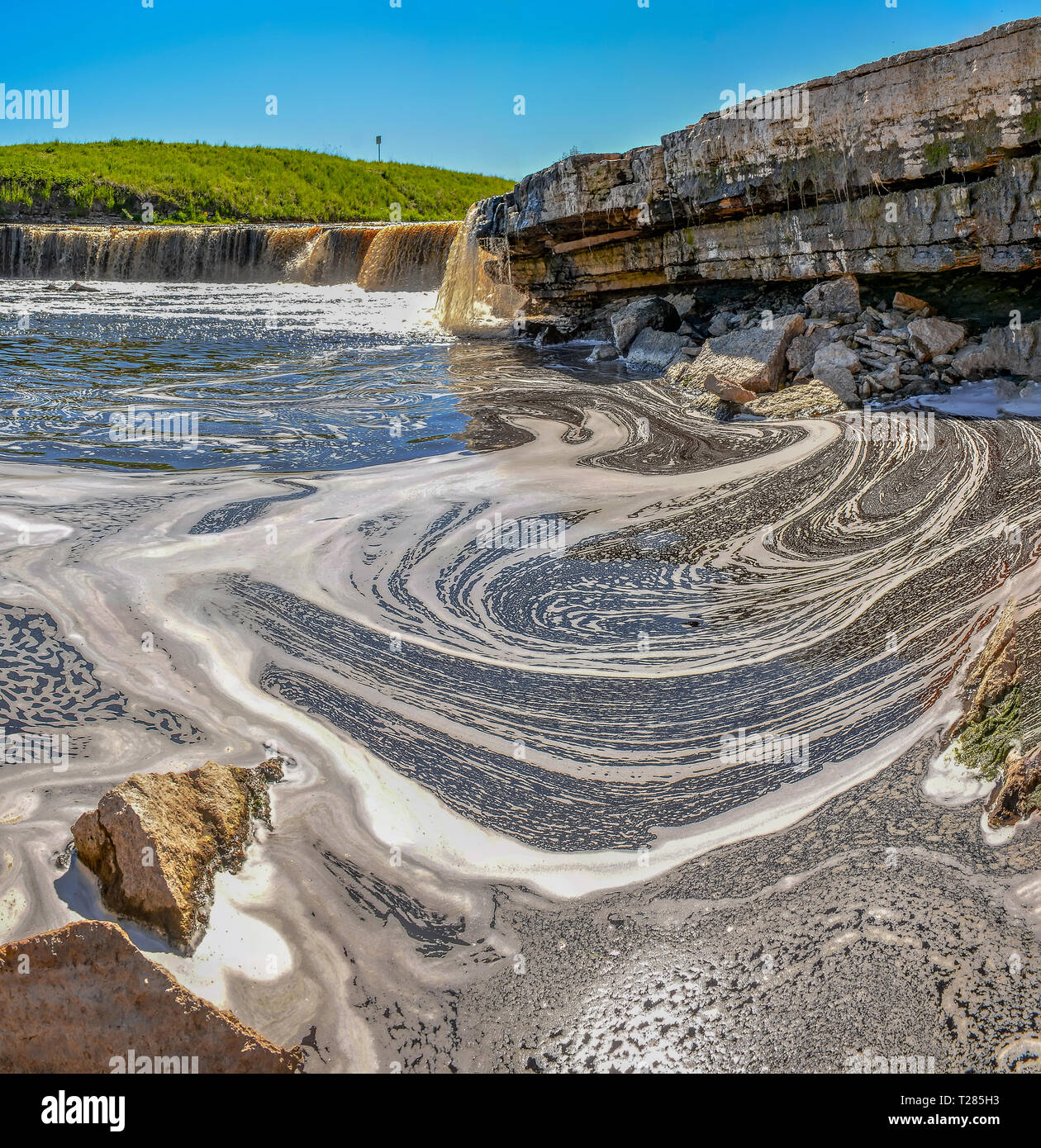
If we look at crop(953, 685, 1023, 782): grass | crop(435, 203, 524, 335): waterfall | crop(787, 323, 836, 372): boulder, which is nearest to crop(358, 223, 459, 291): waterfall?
crop(435, 203, 524, 335): waterfall

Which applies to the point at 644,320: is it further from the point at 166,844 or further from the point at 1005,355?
the point at 166,844

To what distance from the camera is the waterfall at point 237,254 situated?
1631 cm

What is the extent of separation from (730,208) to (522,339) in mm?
3636

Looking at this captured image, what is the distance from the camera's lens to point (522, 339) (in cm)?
1093

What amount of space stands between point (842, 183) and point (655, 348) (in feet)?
7.36

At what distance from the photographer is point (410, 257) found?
53.4ft

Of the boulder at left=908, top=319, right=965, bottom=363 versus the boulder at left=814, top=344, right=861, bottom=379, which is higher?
the boulder at left=908, top=319, right=965, bottom=363

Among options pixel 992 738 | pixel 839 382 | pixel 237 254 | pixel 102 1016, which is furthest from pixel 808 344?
pixel 237 254

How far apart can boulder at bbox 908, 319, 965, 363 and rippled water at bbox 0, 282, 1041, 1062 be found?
1.20 m

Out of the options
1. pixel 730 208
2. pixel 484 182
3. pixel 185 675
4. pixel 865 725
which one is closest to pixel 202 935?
pixel 185 675

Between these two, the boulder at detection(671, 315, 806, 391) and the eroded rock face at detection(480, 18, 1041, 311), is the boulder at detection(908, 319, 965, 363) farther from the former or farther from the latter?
the boulder at detection(671, 315, 806, 391)

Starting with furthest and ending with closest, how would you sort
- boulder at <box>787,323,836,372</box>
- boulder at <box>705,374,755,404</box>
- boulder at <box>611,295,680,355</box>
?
1. boulder at <box>611,295,680,355</box>
2. boulder at <box>787,323,836,372</box>
3. boulder at <box>705,374,755,404</box>

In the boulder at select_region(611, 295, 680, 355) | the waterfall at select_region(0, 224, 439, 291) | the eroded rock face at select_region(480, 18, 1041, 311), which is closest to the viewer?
the eroded rock face at select_region(480, 18, 1041, 311)

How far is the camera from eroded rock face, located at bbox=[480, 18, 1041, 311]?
19.1 feet
